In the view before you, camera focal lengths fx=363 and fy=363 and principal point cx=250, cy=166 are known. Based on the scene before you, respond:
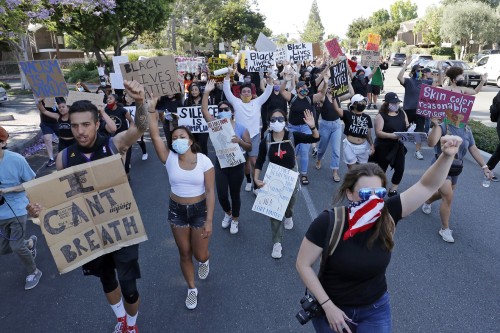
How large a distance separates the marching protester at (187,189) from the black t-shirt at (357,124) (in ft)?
10.3

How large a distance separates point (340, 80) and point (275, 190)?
4.11m

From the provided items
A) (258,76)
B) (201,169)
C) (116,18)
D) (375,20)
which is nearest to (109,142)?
(201,169)

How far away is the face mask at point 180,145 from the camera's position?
11.2ft

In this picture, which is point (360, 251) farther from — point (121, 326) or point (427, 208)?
point (427, 208)

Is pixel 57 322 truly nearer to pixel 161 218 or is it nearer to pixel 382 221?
pixel 161 218

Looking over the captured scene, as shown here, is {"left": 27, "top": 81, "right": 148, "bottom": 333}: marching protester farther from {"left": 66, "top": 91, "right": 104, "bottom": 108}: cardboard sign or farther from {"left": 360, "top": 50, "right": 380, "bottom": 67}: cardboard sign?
{"left": 360, "top": 50, "right": 380, "bottom": 67}: cardboard sign

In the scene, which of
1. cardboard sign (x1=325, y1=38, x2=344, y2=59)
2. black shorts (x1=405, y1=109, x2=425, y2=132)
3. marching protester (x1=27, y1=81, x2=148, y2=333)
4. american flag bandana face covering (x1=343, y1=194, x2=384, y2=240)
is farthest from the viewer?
cardboard sign (x1=325, y1=38, x2=344, y2=59)

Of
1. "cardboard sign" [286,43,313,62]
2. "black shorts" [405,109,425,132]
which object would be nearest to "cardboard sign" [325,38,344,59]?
"cardboard sign" [286,43,313,62]

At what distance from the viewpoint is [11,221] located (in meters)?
3.89

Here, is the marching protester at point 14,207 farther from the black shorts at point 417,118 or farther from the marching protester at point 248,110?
the black shorts at point 417,118

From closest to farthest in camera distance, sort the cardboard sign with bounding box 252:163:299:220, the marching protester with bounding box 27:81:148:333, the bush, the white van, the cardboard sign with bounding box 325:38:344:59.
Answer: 1. the marching protester with bounding box 27:81:148:333
2. the cardboard sign with bounding box 252:163:299:220
3. the bush
4. the cardboard sign with bounding box 325:38:344:59
5. the white van

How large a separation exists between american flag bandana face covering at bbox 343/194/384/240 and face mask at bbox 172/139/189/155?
1.82 meters

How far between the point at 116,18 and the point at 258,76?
57.0ft

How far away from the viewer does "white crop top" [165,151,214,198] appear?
3484 mm
